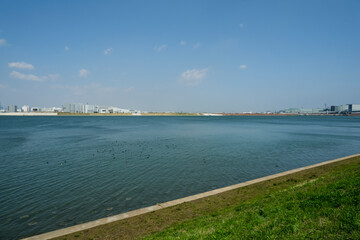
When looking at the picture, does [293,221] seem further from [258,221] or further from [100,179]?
[100,179]

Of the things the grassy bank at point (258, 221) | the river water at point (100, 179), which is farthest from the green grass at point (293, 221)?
the river water at point (100, 179)

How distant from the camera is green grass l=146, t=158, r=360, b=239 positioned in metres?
5.95

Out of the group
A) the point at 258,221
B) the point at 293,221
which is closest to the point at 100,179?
the point at 258,221

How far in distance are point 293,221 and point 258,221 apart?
1091mm

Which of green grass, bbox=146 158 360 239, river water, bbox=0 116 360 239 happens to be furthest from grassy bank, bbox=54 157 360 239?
river water, bbox=0 116 360 239

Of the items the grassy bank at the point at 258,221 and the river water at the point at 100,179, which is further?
the river water at the point at 100,179

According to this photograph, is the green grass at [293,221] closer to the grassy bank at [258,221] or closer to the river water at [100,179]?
the grassy bank at [258,221]

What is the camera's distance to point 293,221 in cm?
671

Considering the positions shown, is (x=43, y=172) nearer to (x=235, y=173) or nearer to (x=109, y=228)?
(x=109, y=228)

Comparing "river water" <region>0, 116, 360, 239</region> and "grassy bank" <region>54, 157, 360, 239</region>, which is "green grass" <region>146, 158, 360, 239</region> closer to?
"grassy bank" <region>54, 157, 360, 239</region>

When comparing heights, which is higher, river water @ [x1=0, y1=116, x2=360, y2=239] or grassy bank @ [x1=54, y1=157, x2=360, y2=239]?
grassy bank @ [x1=54, y1=157, x2=360, y2=239]

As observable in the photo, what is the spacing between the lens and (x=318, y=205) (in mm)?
7492

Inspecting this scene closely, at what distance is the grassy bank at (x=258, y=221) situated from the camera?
6113mm

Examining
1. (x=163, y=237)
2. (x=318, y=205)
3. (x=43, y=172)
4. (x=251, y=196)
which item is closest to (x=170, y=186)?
(x=251, y=196)
